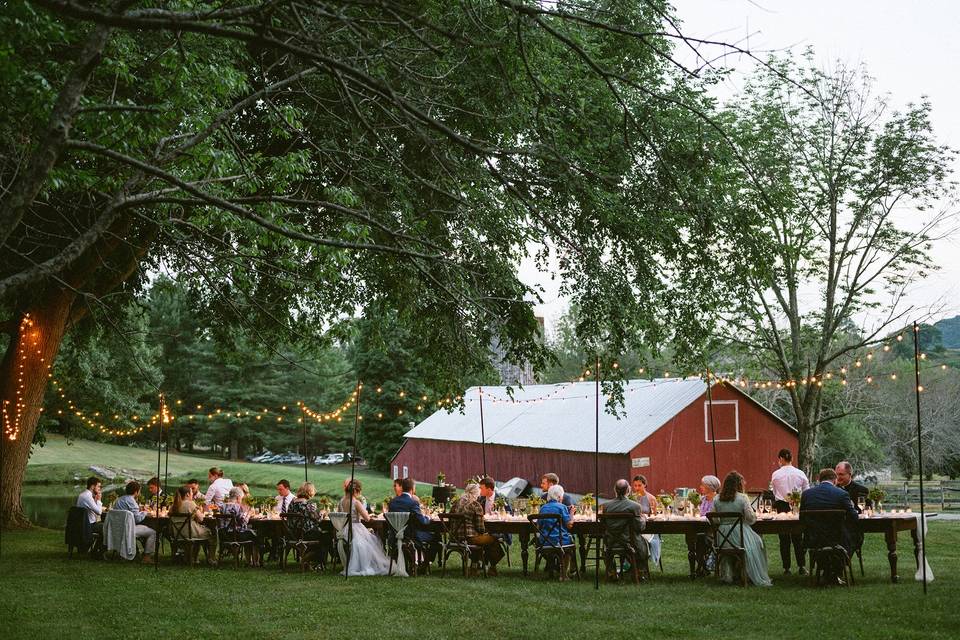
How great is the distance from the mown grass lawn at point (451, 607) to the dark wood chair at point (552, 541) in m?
0.40

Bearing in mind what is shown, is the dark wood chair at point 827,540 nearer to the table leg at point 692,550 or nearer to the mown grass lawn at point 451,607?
the mown grass lawn at point 451,607

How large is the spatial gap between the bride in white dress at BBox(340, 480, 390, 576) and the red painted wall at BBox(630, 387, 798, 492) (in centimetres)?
1604

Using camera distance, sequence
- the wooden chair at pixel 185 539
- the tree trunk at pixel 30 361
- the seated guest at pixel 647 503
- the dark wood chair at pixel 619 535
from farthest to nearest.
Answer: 1. the tree trunk at pixel 30 361
2. the wooden chair at pixel 185 539
3. the seated guest at pixel 647 503
4. the dark wood chair at pixel 619 535

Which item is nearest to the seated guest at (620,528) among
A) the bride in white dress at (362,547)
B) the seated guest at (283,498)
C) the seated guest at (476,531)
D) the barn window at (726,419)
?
the seated guest at (476,531)

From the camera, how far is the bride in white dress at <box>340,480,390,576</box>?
13312 mm

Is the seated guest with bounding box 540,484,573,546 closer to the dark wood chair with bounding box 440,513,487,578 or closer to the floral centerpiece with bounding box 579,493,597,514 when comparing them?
the floral centerpiece with bounding box 579,493,597,514

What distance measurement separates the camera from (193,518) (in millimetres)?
14656

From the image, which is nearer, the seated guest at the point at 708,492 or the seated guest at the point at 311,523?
the seated guest at the point at 708,492

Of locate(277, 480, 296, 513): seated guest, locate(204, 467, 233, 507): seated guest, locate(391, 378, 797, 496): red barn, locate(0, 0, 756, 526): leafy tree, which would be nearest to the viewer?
locate(0, 0, 756, 526): leafy tree

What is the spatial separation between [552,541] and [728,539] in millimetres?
2366

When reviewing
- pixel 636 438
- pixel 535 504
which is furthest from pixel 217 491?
pixel 636 438

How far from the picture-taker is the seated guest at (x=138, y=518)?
15.1 m

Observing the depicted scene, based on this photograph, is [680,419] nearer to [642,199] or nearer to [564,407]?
[564,407]

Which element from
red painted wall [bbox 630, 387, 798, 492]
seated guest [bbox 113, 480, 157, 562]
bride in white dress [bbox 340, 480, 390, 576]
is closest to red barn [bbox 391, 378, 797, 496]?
red painted wall [bbox 630, 387, 798, 492]
